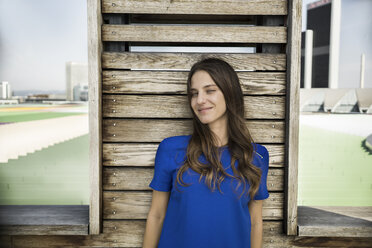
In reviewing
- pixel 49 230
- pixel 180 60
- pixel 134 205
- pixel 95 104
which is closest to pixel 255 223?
pixel 134 205

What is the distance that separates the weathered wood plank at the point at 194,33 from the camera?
2121mm

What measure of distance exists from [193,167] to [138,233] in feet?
3.02

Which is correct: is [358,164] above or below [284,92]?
A: below

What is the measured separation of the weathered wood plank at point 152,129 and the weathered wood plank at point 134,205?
A: 1.29ft

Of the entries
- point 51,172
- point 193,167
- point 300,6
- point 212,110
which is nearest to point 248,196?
point 193,167

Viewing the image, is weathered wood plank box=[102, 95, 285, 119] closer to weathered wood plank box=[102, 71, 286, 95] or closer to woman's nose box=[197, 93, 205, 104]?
weathered wood plank box=[102, 71, 286, 95]

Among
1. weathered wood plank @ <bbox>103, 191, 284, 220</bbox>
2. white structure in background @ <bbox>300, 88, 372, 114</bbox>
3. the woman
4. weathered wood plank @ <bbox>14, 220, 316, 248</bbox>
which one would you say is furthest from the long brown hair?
white structure in background @ <bbox>300, 88, 372, 114</bbox>

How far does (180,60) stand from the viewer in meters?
2.12

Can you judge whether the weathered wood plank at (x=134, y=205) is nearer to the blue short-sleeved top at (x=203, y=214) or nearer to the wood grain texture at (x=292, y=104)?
the wood grain texture at (x=292, y=104)

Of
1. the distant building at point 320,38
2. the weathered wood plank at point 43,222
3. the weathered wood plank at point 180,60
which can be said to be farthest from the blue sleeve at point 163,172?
the distant building at point 320,38

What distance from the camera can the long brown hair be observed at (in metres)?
1.58

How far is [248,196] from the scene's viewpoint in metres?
1.63

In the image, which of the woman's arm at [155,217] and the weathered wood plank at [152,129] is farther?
the weathered wood plank at [152,129]

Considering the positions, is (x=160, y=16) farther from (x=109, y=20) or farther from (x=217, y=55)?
(x=217, y=55)
